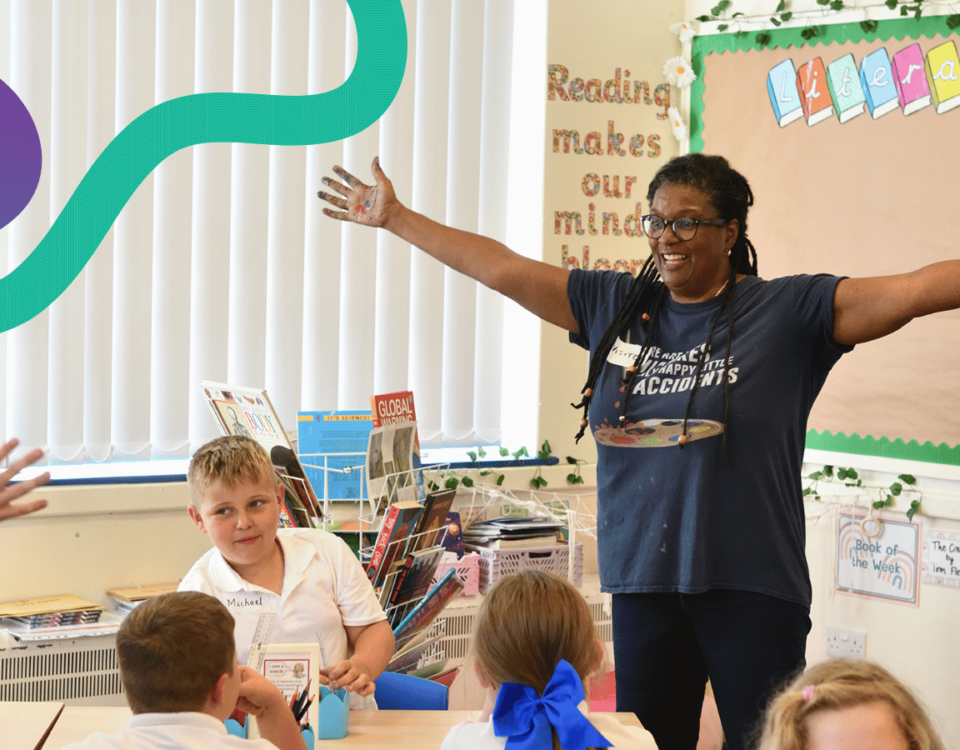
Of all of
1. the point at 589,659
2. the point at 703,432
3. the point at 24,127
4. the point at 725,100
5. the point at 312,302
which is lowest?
the point at 589,659

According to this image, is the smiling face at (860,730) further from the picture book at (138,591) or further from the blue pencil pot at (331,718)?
the picture book at (138,591)

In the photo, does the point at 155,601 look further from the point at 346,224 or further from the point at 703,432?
the point at 346,224

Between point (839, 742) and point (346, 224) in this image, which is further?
point (346, 224)

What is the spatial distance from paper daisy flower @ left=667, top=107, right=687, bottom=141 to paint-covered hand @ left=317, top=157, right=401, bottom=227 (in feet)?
5.27

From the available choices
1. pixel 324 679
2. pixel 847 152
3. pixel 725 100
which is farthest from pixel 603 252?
pixel 324 679

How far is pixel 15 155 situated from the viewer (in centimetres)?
275

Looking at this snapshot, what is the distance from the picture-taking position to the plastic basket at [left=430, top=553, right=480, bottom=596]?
3.01m

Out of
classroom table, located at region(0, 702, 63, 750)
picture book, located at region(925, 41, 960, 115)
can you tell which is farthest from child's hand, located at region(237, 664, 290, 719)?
picture book, located at region(925, 41, 960, 115)

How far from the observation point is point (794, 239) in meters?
3.15

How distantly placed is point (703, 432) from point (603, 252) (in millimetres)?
1763

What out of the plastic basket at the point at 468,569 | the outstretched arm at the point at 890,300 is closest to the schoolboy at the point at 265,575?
the plastic basket at the point at 468,569

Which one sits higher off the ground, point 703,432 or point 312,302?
point 312,302

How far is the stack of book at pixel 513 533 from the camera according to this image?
3.06m

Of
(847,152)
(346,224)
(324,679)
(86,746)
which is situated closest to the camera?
(86,746)
